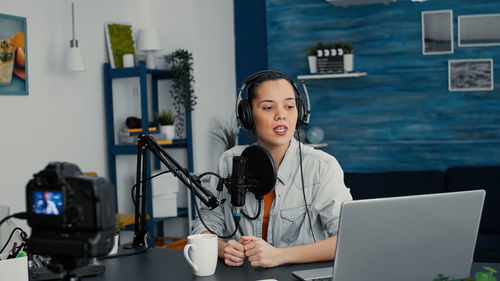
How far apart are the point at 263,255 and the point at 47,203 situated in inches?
31.0

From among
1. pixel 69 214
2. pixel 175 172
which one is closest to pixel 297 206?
pixel 175 172

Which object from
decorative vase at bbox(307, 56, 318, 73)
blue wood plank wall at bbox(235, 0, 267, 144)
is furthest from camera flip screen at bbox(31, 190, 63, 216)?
blue wood plank wall at bbox(235, 0, 267, 144)

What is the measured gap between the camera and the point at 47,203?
93cm

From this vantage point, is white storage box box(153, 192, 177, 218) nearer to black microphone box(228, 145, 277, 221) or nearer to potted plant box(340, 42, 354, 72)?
potted plant box(340, 42, 354, 72)

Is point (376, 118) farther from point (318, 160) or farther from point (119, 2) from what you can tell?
point (318, 160)

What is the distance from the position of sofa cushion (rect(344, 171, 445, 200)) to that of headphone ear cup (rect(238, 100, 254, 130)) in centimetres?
193

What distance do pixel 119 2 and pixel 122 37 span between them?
0.30m

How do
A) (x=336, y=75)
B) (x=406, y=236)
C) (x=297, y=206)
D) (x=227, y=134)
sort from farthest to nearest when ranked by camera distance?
(x=227, y=134), (x=336, y=75), (x=297, y=206), (x=406, y=236)

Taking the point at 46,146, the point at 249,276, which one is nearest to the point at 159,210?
the point at 46,146

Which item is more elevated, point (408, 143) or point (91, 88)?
point (91, 88)

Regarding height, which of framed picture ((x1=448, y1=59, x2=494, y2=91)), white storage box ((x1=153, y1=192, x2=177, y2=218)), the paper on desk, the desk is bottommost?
white storage box ((x1=153, y1=192, x2=177, y2=218))

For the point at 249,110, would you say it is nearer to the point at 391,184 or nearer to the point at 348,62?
the point at 391,184

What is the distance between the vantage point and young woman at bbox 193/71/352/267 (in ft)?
6.18

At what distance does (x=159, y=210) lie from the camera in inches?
165
